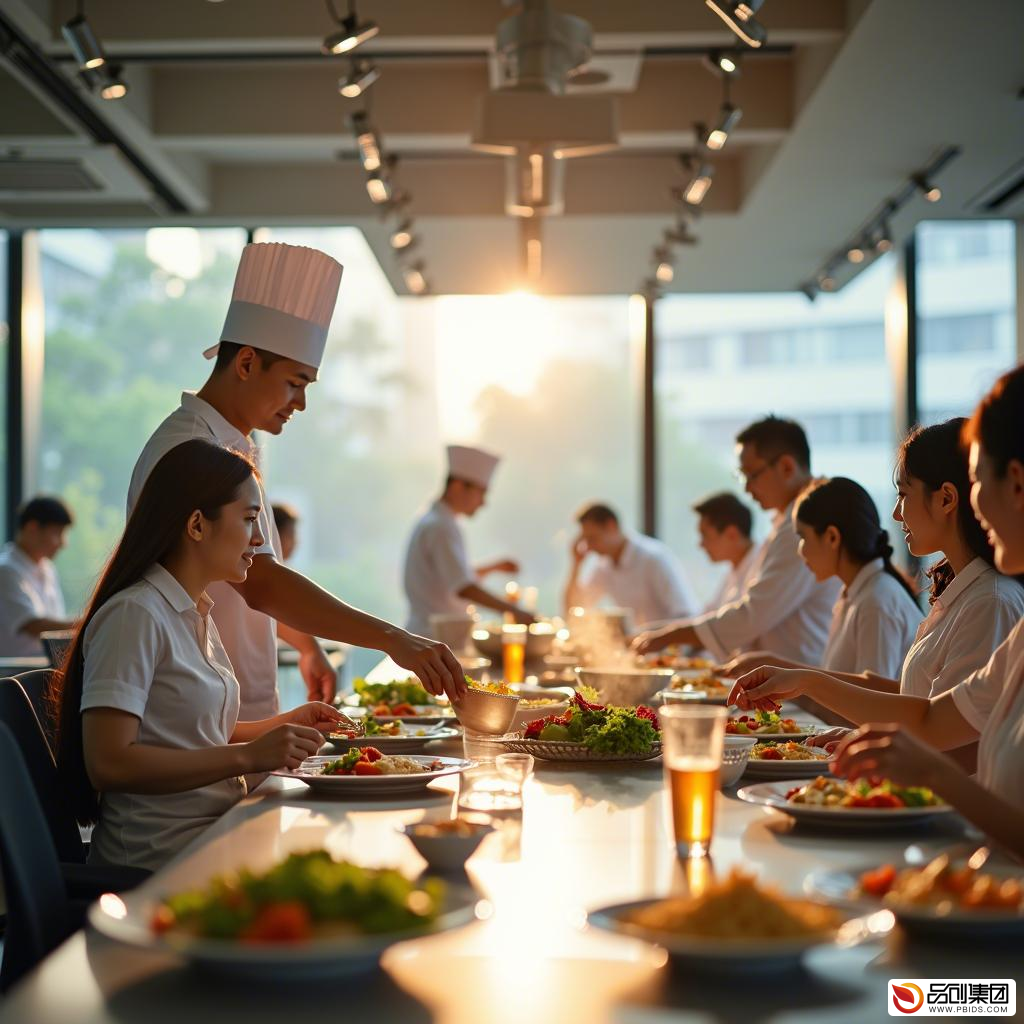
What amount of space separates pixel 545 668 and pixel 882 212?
322cm

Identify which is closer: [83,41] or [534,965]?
[534,965]

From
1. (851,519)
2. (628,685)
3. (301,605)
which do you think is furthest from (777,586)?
(301,605)

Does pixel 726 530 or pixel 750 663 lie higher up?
pixel 726 530

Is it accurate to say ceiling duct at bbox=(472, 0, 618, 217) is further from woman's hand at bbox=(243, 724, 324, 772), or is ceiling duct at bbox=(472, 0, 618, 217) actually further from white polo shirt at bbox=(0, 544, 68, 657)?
white polo shirt at bbox=(0, 544, 68, 657)

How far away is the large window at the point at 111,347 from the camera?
6988 millimetres

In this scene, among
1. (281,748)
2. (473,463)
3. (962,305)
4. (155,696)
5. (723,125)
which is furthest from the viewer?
(962,305)

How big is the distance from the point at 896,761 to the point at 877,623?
1566mm

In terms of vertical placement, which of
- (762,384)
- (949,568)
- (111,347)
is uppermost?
(111,347)

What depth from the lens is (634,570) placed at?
258 inches

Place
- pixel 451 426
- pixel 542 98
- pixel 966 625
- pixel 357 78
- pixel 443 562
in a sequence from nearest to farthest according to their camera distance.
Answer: pixel 966 625 → pixel 542 98 → pixel 357 78 → pixel 443 562 → pixel 451 426

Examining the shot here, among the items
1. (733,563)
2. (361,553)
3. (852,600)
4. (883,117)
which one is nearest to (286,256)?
(852,600)

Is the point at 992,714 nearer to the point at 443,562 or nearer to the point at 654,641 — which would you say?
the point at 654,641

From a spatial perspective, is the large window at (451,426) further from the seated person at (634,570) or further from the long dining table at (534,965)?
the long dining table at (534,965)

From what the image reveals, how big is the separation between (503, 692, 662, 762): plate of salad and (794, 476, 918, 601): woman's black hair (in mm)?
993
